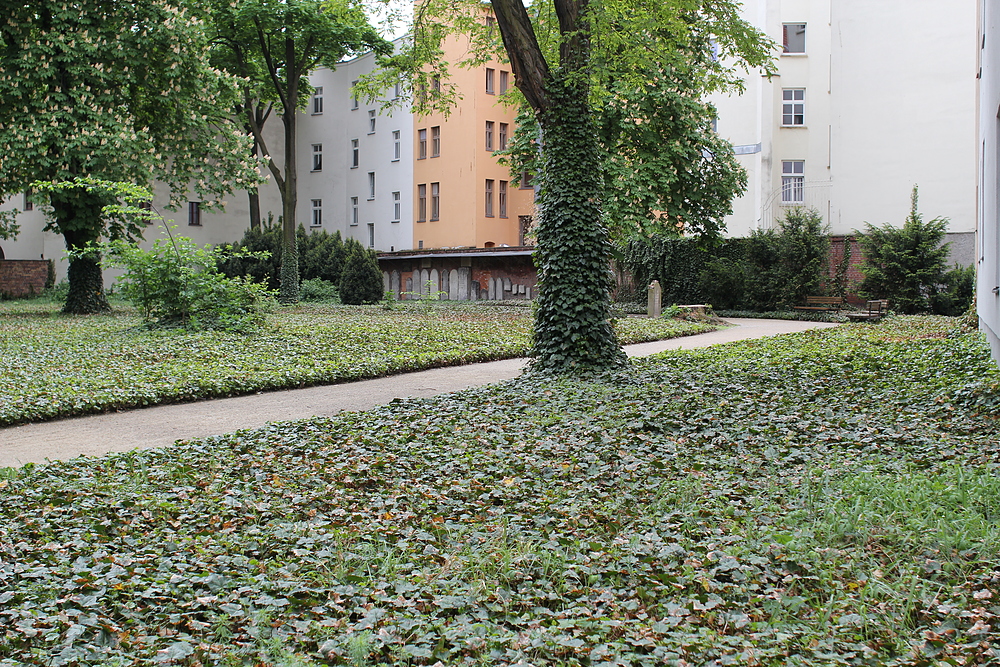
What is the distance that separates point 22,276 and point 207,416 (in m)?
33.4

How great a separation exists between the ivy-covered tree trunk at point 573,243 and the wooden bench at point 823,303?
55.4 feet

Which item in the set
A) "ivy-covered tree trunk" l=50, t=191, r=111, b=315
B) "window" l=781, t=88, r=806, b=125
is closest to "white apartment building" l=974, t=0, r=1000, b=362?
"ivy-covered tree trunk" l=50, t=191, r=111, b=315

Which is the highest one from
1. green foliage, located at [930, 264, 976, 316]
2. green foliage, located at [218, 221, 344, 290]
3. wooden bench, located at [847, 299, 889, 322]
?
green foliage, located at [218, 221, 344, 290]

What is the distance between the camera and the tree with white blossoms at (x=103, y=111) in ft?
66.1

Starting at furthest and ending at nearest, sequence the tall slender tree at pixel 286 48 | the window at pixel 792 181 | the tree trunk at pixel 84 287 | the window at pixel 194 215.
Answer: the window at pixel 194 215 < the tall slender tree at pixel 286 48 < the window at pixel 792 181 < the tree trunk at pixel 84 287

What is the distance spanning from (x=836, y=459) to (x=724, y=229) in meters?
21.0

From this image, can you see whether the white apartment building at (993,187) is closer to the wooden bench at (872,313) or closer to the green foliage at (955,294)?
the wooden bench at (872,313)

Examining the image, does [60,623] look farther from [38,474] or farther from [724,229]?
[724,229]

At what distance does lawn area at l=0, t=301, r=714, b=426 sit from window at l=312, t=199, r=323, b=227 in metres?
25.7

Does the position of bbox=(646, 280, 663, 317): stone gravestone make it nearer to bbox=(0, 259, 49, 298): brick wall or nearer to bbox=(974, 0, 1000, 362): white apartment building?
bbox=(974, 0, 1000, 362): white apartment building

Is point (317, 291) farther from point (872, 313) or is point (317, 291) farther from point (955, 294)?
point (955, 294)

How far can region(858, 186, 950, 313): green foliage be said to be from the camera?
23.4 meters

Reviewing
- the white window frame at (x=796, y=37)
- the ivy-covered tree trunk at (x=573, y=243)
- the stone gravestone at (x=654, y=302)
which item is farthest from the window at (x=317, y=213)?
the ivy-covered tree trunk at (x=573, y=243)

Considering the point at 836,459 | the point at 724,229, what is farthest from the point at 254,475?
the point at 724,229
